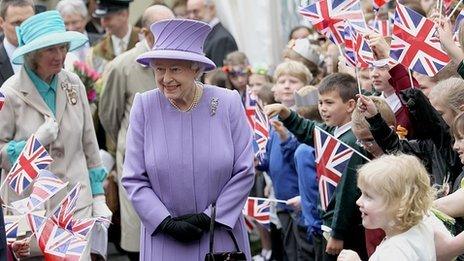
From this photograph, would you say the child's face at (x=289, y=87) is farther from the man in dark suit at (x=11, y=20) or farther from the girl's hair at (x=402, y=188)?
the girl's hair at (x=402, y=188)

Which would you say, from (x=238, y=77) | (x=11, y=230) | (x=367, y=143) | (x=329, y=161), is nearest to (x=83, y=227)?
(x=11, y=230)

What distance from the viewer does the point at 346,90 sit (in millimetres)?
8688

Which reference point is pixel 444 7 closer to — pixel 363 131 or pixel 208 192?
Answer: pixel 363 131

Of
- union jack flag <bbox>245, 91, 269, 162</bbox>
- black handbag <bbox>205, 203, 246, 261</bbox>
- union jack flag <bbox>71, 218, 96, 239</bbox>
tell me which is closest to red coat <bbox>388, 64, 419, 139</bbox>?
black handbag <bbox>205, 203, 246, 261</bbox>

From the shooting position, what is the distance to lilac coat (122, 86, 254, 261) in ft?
25.8

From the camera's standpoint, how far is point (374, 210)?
6.46 metres

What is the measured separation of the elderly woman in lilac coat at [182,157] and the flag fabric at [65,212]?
0.70 meters

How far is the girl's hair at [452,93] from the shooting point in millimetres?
7617

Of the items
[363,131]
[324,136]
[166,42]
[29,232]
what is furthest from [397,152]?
[29,232]

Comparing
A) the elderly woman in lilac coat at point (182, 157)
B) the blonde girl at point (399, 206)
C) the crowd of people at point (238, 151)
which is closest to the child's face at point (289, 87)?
the crowd of people at point (238, 151)

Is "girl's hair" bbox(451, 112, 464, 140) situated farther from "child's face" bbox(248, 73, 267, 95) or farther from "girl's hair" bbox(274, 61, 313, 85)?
"child's face" bbox(248, 73, 267, 95)

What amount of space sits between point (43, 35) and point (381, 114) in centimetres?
245

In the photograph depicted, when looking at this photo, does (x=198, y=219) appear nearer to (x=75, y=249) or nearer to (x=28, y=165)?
(x=75, y=249)

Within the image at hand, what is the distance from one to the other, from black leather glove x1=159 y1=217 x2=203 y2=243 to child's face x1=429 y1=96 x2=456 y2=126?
1509 mm
